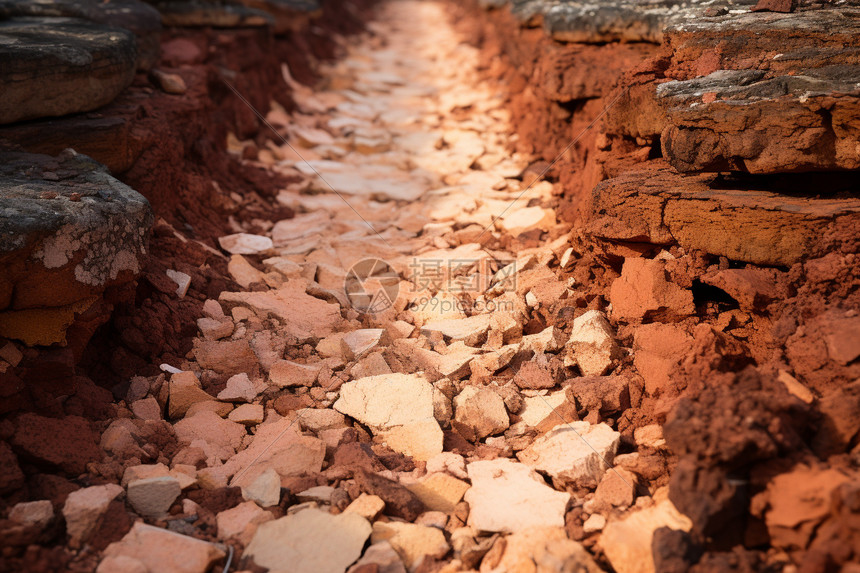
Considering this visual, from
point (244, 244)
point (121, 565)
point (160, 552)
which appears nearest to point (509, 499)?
point (160, 552)

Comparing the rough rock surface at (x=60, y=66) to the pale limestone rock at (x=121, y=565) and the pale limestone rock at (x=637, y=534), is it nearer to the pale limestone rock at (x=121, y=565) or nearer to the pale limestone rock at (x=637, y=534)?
the pale limestone rock at (x=121, y=565)

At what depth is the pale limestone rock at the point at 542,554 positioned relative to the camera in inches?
77.5

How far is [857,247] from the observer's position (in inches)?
90.6

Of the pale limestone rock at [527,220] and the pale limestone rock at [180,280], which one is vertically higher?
the pale limestone rock at [527,220]

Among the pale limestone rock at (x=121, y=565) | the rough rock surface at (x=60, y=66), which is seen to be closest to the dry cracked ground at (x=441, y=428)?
the pale limestone rock at (x=121, y=565)

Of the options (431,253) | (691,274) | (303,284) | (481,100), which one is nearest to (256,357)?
(303,284)

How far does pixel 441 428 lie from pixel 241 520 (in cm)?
79

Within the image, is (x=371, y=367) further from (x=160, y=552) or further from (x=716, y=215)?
(x=716, y=215)

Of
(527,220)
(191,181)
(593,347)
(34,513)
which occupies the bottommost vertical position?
(34,513)

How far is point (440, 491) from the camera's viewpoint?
7.71 feet

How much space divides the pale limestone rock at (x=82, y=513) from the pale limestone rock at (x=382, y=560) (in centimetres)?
80

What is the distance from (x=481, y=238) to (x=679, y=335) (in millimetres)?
1576

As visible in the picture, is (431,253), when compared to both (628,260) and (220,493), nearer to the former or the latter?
(628,260)

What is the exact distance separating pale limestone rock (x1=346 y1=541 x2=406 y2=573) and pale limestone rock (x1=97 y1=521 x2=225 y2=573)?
429 mm
